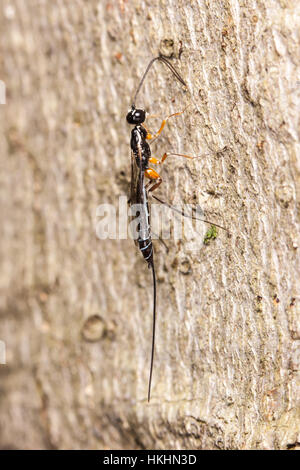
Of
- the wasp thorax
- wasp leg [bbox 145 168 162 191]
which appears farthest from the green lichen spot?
the wasp thorax

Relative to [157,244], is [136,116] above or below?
above

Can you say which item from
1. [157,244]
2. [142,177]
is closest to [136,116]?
[142,177]

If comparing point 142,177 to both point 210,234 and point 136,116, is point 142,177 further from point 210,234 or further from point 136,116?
point 210,234

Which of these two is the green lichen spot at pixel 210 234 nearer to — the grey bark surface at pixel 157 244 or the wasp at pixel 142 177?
the grey bark surface at pixel 157 244

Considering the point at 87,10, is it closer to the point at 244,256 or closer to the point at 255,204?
the point at 255,204

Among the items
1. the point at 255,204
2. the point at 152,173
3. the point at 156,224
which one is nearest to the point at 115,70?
the point at 152,173

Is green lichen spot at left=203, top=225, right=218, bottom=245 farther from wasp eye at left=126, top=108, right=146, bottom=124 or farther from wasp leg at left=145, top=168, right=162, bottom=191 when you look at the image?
wasp eye at left=126, top=108, right=146, bottom=124
